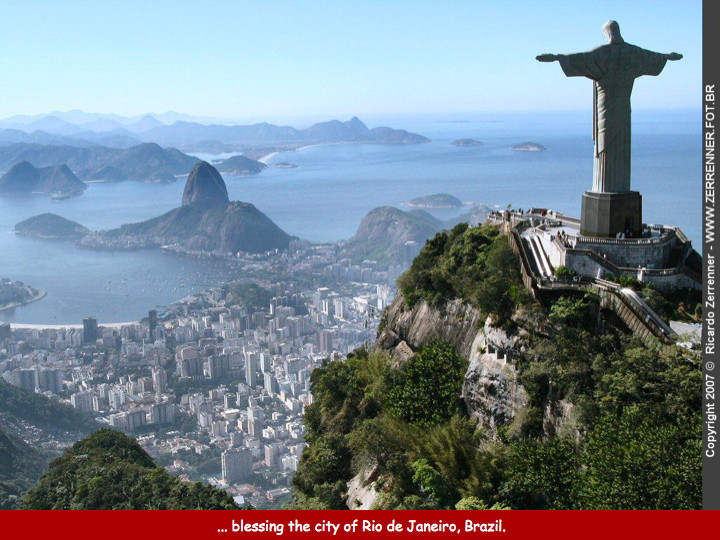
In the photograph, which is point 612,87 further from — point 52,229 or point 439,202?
point 52,229

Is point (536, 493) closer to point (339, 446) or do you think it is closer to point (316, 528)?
point (316, 528)

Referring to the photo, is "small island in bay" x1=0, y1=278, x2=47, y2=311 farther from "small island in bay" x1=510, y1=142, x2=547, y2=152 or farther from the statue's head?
"small island in bay" x1=510, y1=142, x2=547, y2=152

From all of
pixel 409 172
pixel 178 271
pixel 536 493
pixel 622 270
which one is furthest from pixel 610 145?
pixel 409 172

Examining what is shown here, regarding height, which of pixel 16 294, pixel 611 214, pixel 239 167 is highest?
pixel 239 167

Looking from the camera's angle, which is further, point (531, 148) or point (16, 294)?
point (531, 148)

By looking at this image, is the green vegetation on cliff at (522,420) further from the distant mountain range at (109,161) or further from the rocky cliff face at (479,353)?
the distant mountain range at (109,161)

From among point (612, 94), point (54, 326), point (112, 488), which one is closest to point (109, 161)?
point (54, 326)

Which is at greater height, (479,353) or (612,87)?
(612,87)
